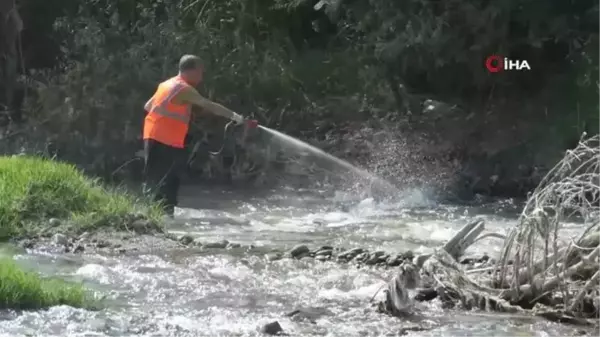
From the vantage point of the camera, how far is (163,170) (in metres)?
10.0

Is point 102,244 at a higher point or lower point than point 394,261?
lower

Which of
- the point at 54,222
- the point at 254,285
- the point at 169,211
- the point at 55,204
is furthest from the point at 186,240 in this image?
the point at 169,211

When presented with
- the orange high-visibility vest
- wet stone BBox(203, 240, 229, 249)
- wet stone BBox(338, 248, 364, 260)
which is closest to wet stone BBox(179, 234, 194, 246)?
wet stone BBox(203, 240, 229, 249)

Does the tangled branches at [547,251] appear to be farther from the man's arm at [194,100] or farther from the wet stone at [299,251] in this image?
the man's arm at [194,100]

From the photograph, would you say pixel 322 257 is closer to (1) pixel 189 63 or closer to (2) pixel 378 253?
(2) pixel 378 253

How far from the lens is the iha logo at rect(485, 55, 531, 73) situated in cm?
1244

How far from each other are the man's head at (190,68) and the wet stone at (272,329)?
4.68 meters

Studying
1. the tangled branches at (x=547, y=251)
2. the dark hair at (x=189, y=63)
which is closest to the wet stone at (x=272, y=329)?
the tangled branches at (x=547, y=251)

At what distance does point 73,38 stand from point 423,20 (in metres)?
6.06

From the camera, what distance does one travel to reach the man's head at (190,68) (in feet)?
32.0

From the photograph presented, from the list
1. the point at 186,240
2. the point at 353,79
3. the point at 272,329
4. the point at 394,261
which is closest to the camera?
the point at 272,329

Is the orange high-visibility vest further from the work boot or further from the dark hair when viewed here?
the work boot

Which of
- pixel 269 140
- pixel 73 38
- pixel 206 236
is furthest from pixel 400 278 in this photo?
pixel 73 38

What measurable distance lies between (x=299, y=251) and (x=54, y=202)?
6.95 feet
